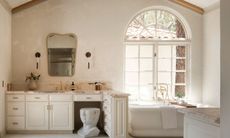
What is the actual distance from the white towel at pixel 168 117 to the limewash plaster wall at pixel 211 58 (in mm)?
1197

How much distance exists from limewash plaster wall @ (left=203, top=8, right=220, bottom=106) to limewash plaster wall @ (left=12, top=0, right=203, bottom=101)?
154 cm

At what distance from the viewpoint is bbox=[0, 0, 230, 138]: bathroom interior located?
5938 millimetres

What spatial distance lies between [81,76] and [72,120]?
1153mm

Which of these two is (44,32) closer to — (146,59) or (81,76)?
(81,76)

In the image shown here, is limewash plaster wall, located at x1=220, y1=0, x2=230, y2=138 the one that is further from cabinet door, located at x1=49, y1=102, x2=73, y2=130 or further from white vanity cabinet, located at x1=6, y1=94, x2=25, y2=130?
white vanity cabinet, located at x1=6, y1=94, x2=25, y2=130

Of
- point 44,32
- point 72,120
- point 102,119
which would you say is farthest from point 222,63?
point 44,32

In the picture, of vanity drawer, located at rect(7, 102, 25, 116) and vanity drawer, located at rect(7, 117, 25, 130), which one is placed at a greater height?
vanity drawer, located at rect(7, 102, 25, 116)

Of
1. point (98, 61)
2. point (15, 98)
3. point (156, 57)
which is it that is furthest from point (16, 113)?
point (156, 57)

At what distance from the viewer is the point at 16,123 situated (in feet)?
19.5

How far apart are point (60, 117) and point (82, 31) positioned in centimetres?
203

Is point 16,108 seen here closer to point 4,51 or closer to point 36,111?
point 36,111

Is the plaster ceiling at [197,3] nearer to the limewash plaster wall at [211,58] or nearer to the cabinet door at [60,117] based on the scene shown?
the limewash plaster wall at [211,58]

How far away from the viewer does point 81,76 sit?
6723 mm

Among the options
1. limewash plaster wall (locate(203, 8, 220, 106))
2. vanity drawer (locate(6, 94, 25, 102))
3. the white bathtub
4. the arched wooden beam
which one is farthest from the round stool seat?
the arched wooden beam
